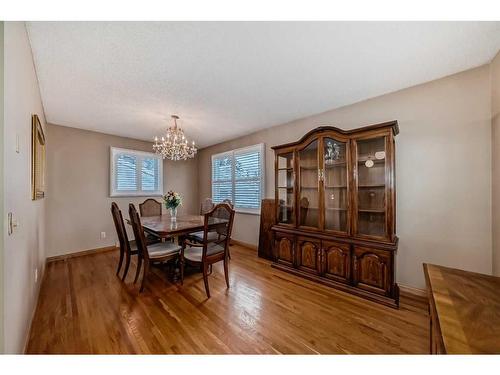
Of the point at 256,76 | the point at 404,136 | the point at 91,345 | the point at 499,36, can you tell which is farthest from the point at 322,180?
the point at 91,345

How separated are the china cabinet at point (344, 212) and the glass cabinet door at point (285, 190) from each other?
0.10 feet

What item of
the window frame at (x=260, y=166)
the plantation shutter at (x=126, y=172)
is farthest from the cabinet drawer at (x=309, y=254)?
the plantation shutter at (x=126, y=172)

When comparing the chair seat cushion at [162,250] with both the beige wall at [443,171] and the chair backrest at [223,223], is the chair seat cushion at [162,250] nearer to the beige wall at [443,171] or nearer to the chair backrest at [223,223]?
the chair backrest at [223,223]

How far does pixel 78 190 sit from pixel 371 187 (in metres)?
4.86

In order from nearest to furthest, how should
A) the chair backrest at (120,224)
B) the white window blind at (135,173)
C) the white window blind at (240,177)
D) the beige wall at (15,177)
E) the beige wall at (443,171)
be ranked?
the beige wall at (15,177) < the beige wall at (443,171) < the chair backrest at (120,224) < the white window blind at (240,177) < the white window blind at (135,173)

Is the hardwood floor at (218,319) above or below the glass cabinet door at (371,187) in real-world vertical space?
below

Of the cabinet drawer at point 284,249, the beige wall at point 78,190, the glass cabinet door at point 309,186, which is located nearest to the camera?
the glass cabinet door at point 309,186

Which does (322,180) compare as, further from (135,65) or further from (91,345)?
(91,345)

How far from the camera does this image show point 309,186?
2.81 meters

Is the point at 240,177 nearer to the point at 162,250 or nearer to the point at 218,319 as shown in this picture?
the point at 162,250

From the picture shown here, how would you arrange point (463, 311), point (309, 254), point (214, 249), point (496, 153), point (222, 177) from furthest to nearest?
1. point (222, 177)
2. point (309, 254)
3. point (214, 249)
4. point (496, 153)
5. point (463, 311)

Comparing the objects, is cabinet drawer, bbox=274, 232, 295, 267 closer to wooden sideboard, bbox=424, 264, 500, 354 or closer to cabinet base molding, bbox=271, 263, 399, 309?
cabinet base molding, bbox=271, 263, 399, 309

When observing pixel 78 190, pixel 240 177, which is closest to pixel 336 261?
pixel 240 177

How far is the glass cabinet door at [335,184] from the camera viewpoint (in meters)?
2.51
